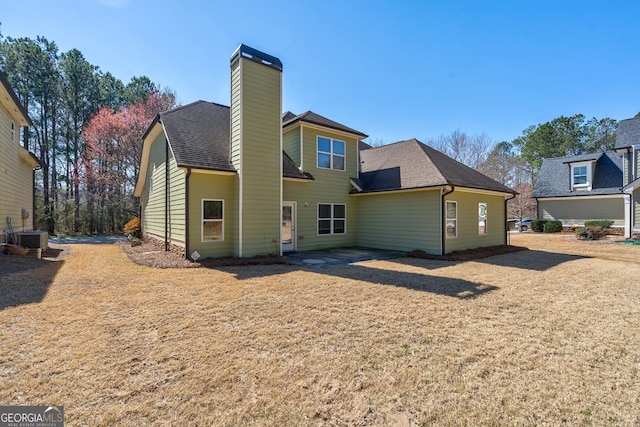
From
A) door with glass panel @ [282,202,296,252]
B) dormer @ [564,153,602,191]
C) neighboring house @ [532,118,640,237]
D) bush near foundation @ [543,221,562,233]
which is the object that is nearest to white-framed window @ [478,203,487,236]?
door with glass panel @ [282,202,296,252]

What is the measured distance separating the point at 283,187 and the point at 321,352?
825cm

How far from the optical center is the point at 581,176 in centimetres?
2045

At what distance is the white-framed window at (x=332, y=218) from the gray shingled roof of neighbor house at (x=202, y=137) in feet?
5.44

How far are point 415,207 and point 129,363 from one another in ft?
32.6

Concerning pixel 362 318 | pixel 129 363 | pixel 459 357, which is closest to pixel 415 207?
pixel 362 318

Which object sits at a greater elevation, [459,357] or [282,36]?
[282,36]

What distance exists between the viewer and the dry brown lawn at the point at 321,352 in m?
2.31

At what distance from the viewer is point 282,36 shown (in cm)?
1028

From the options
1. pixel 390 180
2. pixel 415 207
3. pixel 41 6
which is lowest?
pixel 415 207

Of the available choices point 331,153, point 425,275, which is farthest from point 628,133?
point 425,275

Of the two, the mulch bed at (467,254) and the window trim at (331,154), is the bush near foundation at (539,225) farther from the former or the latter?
the window trim at (331,154)

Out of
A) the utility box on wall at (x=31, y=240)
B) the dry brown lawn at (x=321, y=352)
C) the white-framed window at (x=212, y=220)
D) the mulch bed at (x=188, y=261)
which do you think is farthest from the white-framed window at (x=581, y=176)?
the utility box on wall at (x=31, y=240)

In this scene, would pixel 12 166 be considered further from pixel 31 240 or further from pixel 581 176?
pixel 581 176

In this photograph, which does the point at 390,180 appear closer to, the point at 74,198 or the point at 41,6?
the point at 41,6
